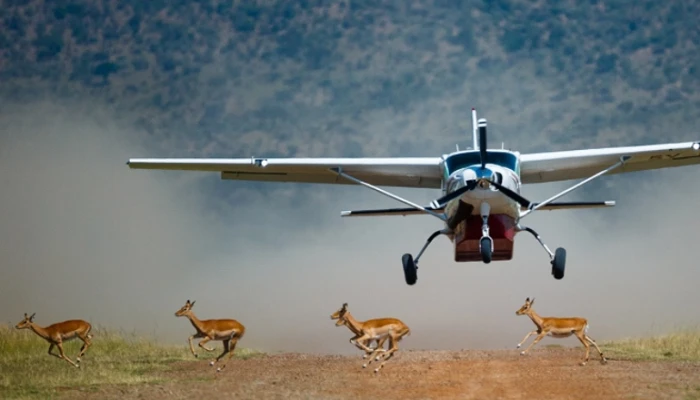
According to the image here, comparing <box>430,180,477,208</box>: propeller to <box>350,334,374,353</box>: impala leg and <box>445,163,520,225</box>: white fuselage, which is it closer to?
<box>445,163,520,225</box>: white fuselage

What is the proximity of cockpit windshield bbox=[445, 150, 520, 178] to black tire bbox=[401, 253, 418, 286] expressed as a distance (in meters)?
2.76

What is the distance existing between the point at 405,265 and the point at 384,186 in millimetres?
3502

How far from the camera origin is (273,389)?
16922 mm

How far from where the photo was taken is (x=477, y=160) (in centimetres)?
2170

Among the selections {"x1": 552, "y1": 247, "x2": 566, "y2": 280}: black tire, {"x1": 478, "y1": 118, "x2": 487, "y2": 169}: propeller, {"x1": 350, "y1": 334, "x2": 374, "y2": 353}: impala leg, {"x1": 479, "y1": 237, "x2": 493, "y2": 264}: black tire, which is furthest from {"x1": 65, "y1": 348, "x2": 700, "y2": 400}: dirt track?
{"x1": 478, "y1": 118, "x2": 487, "y2": 169}: propeller

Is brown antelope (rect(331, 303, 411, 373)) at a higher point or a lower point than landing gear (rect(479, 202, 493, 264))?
lower

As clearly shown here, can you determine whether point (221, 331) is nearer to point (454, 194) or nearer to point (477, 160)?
point (454, 194)

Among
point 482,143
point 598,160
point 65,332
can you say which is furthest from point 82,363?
point 598,160

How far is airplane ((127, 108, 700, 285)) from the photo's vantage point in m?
20.7

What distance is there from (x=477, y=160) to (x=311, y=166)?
4756 millimetres

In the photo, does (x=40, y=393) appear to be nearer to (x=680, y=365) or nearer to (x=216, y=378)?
(x=216, y=378)

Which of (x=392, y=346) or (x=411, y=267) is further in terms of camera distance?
(x=411, y=267)

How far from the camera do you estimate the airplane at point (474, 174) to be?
20.7m

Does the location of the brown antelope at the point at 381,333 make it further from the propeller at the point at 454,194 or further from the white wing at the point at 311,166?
the white wing at the point at 311,166
